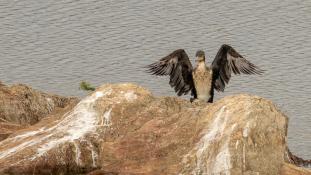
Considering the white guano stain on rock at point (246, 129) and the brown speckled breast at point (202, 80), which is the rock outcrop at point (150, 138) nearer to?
the white guano stain on rock at point (246, 129)

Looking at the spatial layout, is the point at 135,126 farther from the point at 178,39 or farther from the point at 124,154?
the point at 178,39

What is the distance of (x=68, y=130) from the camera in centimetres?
2025

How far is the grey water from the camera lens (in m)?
33.1

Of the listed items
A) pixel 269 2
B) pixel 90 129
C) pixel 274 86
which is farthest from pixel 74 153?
pixel 269 2

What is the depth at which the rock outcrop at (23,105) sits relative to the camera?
23.9 meters

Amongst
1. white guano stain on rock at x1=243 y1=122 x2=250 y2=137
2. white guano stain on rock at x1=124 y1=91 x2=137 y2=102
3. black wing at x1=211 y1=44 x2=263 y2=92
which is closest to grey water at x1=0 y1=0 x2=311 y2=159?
black wing at x1=211 y1=44 x2=263 y2=92

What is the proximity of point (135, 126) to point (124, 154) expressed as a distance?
4.08ft

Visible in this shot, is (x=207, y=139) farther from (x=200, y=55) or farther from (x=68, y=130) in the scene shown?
(x=200, y=55)

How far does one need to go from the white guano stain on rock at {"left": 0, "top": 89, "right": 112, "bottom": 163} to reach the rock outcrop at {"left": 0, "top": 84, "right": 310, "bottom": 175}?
19 mm

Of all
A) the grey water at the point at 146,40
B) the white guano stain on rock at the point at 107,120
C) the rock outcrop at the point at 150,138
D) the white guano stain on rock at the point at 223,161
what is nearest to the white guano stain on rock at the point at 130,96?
the rock outcrop at the point at 150,138

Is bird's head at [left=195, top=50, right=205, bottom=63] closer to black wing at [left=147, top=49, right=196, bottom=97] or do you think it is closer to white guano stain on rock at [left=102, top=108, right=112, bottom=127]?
black wing at [left=147, top=49, right=196, bottom=97]

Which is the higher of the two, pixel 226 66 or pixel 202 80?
pixel 226 66

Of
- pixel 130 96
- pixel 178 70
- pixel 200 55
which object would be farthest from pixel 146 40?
pixel 130 96

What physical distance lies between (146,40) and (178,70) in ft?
46.6
